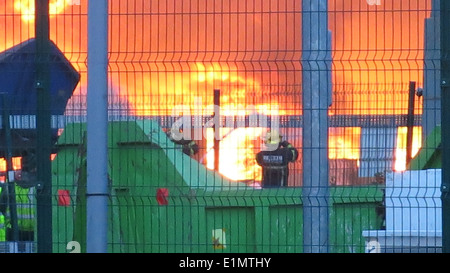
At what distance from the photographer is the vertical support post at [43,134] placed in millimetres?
8828

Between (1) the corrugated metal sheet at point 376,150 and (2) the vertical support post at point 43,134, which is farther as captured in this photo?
(1) the corrugated metal sheet at point 376,150

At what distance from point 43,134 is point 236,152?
1.41 meters

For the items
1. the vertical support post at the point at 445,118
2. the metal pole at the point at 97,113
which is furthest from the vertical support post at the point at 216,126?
the vertical support post at the point at 445,118

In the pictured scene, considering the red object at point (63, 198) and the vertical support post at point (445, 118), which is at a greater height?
the vertical support post at point (445, 118)

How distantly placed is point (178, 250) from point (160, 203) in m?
0.39

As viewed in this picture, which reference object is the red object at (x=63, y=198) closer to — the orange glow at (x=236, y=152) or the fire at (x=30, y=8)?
the orange glow at (x=236, y=152)

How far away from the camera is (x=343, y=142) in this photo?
894 centimetres

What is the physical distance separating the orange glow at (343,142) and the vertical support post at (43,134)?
6.74ft

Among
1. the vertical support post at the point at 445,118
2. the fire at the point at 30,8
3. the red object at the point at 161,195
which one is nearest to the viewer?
the vertical support post at the point at 445,118

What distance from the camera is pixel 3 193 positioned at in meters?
9.05

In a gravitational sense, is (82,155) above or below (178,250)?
above

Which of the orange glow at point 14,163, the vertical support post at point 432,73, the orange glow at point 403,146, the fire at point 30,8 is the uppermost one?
the fire at point 30,8
